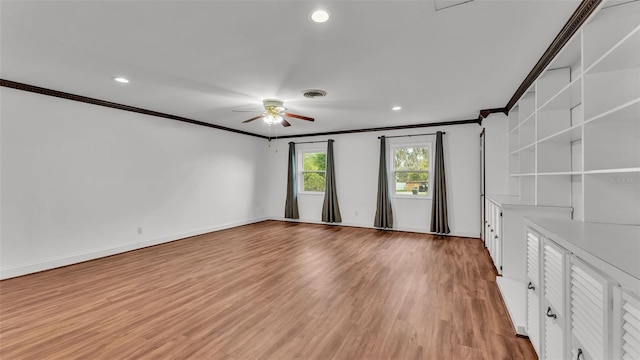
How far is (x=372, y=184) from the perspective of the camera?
6480 millimetres

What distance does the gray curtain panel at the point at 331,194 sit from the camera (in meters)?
6.82

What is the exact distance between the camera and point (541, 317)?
62.0 inches

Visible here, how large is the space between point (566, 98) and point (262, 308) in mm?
3491

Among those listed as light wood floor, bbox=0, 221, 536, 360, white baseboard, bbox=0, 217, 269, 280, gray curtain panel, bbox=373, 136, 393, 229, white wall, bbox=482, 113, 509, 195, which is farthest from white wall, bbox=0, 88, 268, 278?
white wall, bbox=482, 113, 509, 195

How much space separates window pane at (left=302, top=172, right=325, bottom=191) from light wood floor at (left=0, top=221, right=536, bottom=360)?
→ 3.19 m

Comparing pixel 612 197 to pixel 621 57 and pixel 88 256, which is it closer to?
pixel 621 57

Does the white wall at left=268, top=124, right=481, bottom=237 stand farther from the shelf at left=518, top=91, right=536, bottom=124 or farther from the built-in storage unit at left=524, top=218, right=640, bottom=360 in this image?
the built-in storage unit at left=524, top=218, right=640, bottom=360

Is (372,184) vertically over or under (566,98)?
under

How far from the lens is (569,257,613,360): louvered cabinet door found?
92 centimetres

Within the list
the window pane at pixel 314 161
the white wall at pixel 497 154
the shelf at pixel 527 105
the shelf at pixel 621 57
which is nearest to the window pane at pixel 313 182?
the window pane at pixel 314 161

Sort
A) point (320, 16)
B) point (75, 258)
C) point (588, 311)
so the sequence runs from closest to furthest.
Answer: point (588, 311)
point (320, 16)
point (75, 258)

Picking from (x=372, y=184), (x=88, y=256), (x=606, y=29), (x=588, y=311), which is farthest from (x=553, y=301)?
(x=88, y=256)

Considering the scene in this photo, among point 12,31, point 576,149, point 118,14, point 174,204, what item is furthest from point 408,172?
point 12,31

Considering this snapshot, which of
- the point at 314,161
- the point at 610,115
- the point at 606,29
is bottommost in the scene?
the point at 610,115
